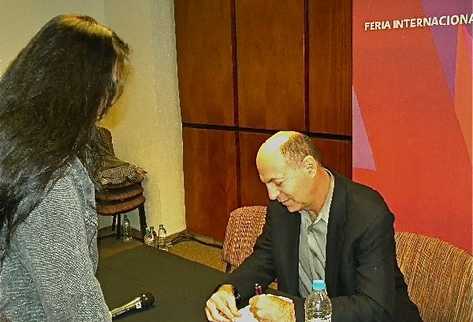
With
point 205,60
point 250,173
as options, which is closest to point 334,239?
point 250,173

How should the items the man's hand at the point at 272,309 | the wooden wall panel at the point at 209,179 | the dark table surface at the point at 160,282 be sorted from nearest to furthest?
the man's hand at the point at 272,309
the dark table surface at the point at 160,282
the wooden wall panel at the point at 209,179

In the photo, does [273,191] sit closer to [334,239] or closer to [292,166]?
[292,166]

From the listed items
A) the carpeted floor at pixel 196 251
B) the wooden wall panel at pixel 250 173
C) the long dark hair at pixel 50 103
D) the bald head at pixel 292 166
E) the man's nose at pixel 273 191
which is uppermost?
the long dark hair at pixel 50 103

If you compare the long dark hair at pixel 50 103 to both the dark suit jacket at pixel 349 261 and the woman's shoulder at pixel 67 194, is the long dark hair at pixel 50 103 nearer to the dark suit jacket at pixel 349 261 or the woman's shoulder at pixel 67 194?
the woman's shoulder at pixel 67 194

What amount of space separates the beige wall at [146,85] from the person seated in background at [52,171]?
3.58 meters

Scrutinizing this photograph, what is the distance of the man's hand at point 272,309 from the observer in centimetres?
162

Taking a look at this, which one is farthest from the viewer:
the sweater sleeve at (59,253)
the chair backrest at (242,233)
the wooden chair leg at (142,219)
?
the wooden chair leg at (142,219)

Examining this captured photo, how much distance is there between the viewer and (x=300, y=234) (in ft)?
6.72

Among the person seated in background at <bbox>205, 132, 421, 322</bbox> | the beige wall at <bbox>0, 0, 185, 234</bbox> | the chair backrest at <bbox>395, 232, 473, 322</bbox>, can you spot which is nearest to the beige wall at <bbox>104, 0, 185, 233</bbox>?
the beige wall at <bbox>0, 0, 185, 234</bbox>

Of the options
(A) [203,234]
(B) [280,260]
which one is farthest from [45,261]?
(A) [203,234]

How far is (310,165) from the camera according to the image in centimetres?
193

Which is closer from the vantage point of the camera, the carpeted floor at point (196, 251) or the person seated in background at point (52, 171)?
the person seated in background at point (52, 171)

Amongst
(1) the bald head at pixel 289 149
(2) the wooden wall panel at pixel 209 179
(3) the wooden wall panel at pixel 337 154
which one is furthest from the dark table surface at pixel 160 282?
(2) the wooden wall panel at pixel 209 179

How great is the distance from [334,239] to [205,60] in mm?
3000
